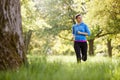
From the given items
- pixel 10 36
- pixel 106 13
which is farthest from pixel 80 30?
pixel 106 13

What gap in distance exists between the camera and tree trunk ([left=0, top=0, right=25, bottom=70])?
6336 mm

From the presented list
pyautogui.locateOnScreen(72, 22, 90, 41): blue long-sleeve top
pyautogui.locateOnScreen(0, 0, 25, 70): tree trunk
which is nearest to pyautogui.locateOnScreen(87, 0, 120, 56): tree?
pyautogui.locateOnScreen(72, 22, 90, 41): blue long-sleeve top

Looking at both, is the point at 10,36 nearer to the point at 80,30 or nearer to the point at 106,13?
the point at 80,30

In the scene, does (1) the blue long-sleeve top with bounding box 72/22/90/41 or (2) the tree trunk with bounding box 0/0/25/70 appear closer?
(2) the tree trunk with bounding box 0/0/25/70

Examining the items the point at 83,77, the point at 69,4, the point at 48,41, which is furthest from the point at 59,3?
the point at 83,77

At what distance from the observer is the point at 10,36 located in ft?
21.7

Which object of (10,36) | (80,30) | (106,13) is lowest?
(106,13)

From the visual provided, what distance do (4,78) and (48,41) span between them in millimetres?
43911

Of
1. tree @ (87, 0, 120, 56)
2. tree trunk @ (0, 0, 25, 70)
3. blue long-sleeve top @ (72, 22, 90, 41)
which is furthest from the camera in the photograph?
tree @ (87, 0, 120, 56)

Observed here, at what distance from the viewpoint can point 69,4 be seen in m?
35.9

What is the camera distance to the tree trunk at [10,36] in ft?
20.8

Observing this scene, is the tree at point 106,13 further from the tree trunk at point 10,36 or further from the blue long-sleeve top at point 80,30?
the tree trunk at point 10,36

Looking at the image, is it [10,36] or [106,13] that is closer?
[10,36]

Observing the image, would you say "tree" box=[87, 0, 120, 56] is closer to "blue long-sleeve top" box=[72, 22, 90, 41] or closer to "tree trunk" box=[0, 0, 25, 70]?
"blue long-sleeve top" box=[72, 22, 90, 41]
